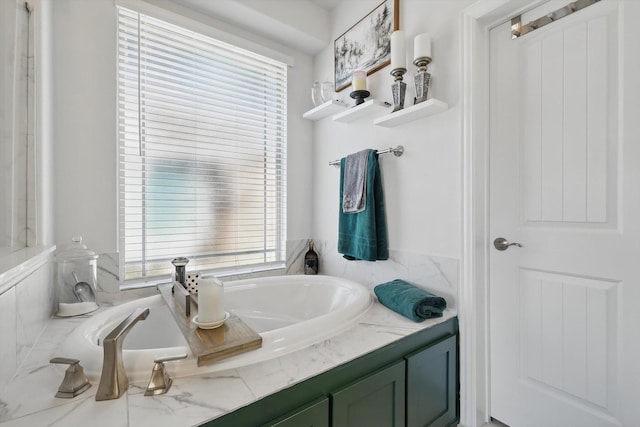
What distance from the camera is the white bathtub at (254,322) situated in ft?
2.99

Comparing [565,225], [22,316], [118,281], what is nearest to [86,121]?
[118,281]

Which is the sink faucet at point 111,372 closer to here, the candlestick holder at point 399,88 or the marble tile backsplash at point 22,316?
the marble tile backsplash at point 22,316

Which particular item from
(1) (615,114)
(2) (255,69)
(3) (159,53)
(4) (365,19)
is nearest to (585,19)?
(1) (615,114)

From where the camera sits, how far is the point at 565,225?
1.21 metres

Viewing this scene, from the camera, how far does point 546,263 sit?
1.26 metres

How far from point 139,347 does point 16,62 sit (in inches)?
52.5

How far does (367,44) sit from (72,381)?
7.26ft

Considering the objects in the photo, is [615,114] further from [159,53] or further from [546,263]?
[159,53]

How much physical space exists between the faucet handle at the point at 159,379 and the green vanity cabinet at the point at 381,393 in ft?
0.64

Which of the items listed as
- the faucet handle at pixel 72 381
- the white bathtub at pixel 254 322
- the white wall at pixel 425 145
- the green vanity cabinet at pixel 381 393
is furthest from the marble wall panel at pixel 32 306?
the white wall at pixel 425 145

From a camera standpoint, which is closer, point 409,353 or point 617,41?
point 617,41

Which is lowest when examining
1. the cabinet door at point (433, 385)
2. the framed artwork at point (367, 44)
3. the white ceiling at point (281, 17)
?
the cabinet door at point (433, 385)

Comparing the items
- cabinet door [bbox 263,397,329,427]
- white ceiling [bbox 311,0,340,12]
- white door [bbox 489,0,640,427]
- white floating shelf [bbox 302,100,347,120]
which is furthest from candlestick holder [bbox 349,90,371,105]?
cabinet door [bbox 263,397,329,427]

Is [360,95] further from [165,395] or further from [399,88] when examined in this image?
[165,395]
